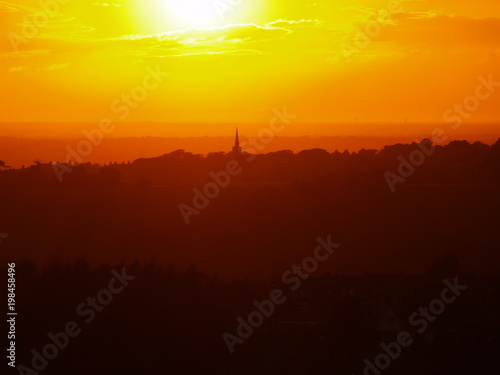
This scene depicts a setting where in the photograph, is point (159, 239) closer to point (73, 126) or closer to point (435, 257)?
point (435, 257)

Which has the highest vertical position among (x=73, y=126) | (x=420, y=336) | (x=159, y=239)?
(x=73, y=126)

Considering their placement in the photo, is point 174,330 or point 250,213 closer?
point 174,330

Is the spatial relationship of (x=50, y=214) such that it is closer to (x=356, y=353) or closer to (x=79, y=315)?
(x=79, y=315)

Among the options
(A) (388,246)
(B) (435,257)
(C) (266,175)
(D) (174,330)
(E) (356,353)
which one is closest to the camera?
(E) (356,353)

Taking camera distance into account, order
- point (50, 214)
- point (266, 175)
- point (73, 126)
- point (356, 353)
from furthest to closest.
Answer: point (73, 126) → point (266, 175) → point (50, 214) → point (356, 353)

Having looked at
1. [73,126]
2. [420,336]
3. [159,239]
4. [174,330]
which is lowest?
[420,336]

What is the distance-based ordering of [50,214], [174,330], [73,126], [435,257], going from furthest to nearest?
[73,126], [50,214], [435,257], [174,330]

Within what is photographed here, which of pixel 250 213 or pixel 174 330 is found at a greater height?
pixel 250 213

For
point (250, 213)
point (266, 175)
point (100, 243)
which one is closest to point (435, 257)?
point (250, 213)

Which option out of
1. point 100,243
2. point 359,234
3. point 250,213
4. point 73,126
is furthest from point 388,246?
point 73,126
